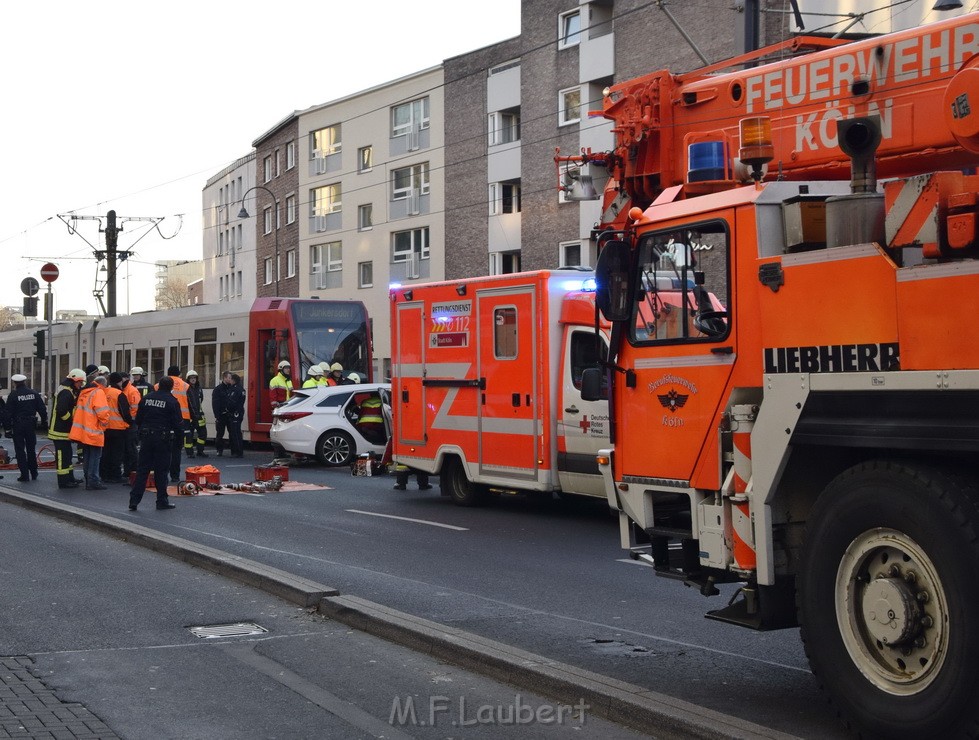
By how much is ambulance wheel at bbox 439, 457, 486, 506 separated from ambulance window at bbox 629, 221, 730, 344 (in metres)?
8.90

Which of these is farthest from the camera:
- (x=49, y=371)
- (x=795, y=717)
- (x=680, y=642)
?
(x=49, y=371)

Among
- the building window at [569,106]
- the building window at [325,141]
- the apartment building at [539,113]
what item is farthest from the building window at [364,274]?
the building window at [569,106]

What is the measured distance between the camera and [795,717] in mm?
5699

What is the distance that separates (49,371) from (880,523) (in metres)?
40.1

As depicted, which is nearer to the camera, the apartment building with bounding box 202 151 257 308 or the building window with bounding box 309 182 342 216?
the building window with bounding box 309 182 342 216

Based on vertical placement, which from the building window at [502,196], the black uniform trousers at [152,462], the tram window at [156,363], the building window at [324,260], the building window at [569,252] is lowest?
the black uniform trousers at [152,462]

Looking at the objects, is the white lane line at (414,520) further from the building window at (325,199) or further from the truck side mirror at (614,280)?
the building window at (325,199)

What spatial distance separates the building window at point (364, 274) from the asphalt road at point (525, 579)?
1378 inches

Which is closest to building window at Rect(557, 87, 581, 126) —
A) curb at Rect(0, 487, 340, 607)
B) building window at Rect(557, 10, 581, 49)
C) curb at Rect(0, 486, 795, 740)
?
building window at Rect(557, 10, 581, 49)

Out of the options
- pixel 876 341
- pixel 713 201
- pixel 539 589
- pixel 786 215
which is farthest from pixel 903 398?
pixel 539 589

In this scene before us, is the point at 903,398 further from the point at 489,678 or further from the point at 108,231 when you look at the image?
the point at 108,231

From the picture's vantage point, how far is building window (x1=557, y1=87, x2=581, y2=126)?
131 ft

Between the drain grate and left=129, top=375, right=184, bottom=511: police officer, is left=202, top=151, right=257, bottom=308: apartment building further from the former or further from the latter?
the drain grate

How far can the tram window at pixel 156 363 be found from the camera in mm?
32719
